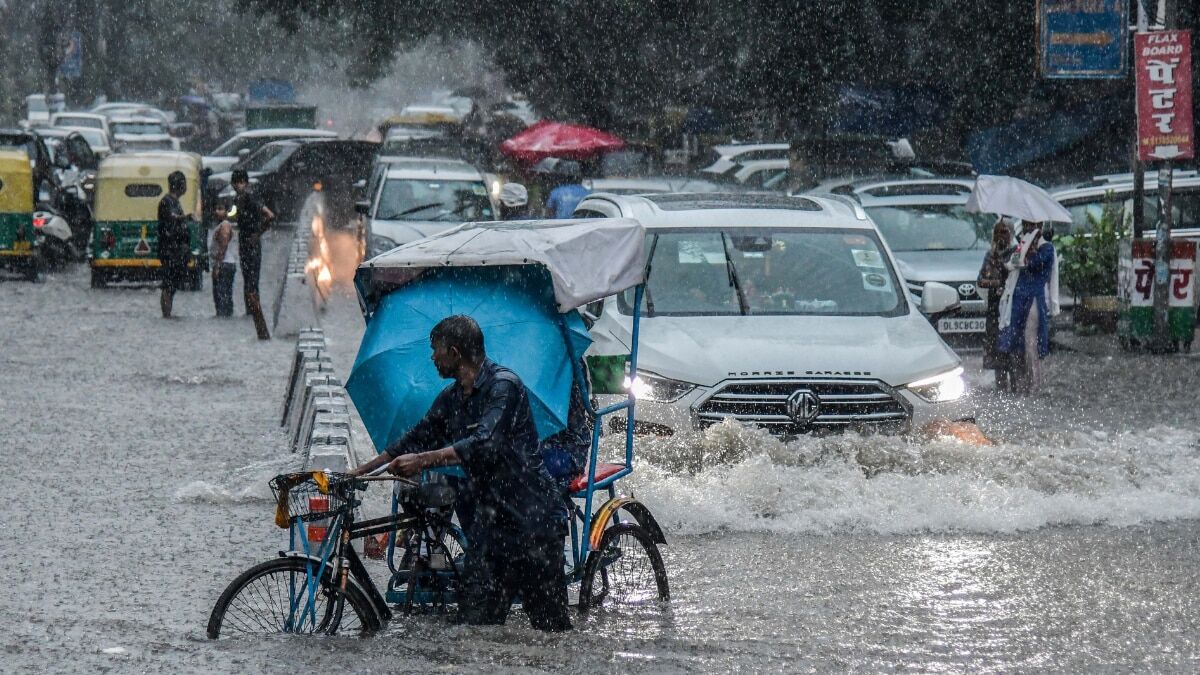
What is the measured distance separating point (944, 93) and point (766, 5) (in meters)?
3.59

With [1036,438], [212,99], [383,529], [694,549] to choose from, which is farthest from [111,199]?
[212,99]

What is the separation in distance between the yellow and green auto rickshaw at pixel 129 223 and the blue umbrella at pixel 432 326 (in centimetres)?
1633

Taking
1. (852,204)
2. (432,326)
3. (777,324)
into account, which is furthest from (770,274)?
(432,326)

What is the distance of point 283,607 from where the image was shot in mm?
6551

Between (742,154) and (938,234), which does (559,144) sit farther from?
(938,234)

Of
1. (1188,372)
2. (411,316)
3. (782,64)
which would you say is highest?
(782,64)

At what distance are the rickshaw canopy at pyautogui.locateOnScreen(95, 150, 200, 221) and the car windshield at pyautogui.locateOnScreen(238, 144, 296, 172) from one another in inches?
287

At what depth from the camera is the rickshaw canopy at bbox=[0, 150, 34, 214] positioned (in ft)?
78.0

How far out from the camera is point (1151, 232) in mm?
19844

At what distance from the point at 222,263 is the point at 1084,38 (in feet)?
31.3

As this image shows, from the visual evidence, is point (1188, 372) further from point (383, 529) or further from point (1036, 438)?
point (383, 529)

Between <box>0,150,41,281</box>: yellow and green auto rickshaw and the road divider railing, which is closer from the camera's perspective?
the road divider railing

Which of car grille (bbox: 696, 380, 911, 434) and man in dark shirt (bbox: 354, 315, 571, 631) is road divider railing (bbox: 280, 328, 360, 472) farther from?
car grille (bbox: 696, 380, 911, 434)

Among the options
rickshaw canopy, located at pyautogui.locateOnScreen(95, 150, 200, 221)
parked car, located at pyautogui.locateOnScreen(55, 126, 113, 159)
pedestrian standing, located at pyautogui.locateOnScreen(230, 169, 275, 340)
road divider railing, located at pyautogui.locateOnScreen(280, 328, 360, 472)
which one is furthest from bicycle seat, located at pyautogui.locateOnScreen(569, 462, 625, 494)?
parked car, located at pyautogui.locateOnScreen(55, 126, 113, 159)
